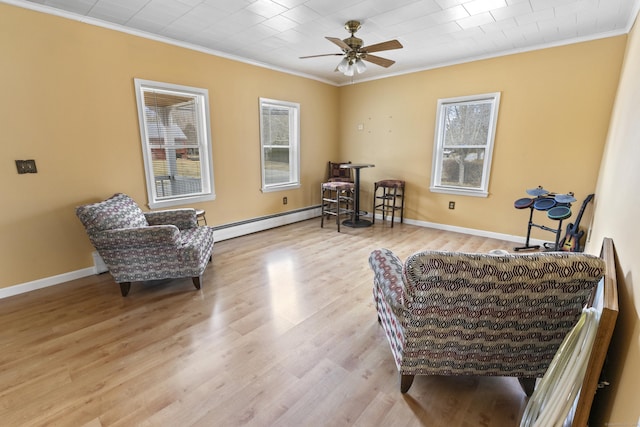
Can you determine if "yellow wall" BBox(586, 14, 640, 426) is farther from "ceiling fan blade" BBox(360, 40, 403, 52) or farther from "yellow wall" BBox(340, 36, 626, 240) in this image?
"yellow wall" BBox(340, 36, 626, 240)

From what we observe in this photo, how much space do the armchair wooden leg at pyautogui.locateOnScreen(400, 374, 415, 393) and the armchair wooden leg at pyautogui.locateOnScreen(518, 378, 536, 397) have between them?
23.9 inches

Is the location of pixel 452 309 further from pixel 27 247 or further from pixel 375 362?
pixel 27 247

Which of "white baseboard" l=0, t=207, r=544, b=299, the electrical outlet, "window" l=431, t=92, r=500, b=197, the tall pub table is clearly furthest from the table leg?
the electrical outlet

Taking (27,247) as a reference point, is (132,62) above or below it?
above

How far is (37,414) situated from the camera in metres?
1.50

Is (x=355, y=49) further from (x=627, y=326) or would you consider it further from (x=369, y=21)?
(x=627, y=326)

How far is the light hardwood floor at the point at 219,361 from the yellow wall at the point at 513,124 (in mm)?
2541

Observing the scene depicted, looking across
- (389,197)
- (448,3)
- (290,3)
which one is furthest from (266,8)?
(389,197)

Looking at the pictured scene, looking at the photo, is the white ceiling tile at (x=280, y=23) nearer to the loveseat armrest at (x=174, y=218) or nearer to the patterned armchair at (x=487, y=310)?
the loveseat armrest at (x=174, y=218)

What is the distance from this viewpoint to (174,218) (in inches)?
126

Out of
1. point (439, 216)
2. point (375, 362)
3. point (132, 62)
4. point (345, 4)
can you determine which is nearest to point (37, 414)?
point (375, 362)

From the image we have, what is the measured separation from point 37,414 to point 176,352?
68cm

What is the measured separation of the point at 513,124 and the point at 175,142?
446cm

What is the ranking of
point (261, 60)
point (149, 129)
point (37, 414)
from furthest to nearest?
1. point (261, 60)
2. point (149, 129)
3. point (37, 414)
